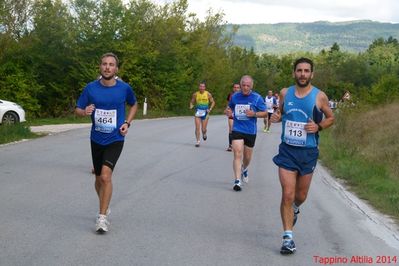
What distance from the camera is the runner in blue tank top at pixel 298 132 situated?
6.17 metres

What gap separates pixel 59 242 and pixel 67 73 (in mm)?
30002

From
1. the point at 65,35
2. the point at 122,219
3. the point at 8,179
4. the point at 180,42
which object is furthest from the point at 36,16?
the point at 122,219

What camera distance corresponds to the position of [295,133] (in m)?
6.27

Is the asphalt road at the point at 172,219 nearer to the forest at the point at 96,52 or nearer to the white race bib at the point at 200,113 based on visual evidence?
the white race bib at the point at 200,113

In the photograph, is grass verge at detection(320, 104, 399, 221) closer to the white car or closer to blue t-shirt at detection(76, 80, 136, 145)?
blue t-shirt at detection(76, 80, 136, 145)

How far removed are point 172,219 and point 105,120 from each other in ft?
5.18

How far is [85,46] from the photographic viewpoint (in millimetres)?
34750

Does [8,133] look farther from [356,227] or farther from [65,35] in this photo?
[65,35]

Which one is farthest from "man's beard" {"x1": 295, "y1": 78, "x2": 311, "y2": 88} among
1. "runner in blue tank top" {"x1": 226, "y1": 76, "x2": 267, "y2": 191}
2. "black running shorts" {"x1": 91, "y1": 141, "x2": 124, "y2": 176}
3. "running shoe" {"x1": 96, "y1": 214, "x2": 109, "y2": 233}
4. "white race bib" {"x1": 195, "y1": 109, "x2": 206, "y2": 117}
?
"white race bib" {"x1": 195, "y1": 109, "x2": 206, "y2": 117}

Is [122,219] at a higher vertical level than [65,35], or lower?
lower

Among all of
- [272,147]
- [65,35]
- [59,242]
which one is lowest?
[272,147]

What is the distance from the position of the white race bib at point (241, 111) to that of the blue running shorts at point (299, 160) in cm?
407

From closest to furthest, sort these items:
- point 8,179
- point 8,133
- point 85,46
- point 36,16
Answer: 1. point 8,179
2. point 8,133
3. point 36,16
4. point 85,46

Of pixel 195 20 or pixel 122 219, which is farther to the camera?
pixel 195 20
